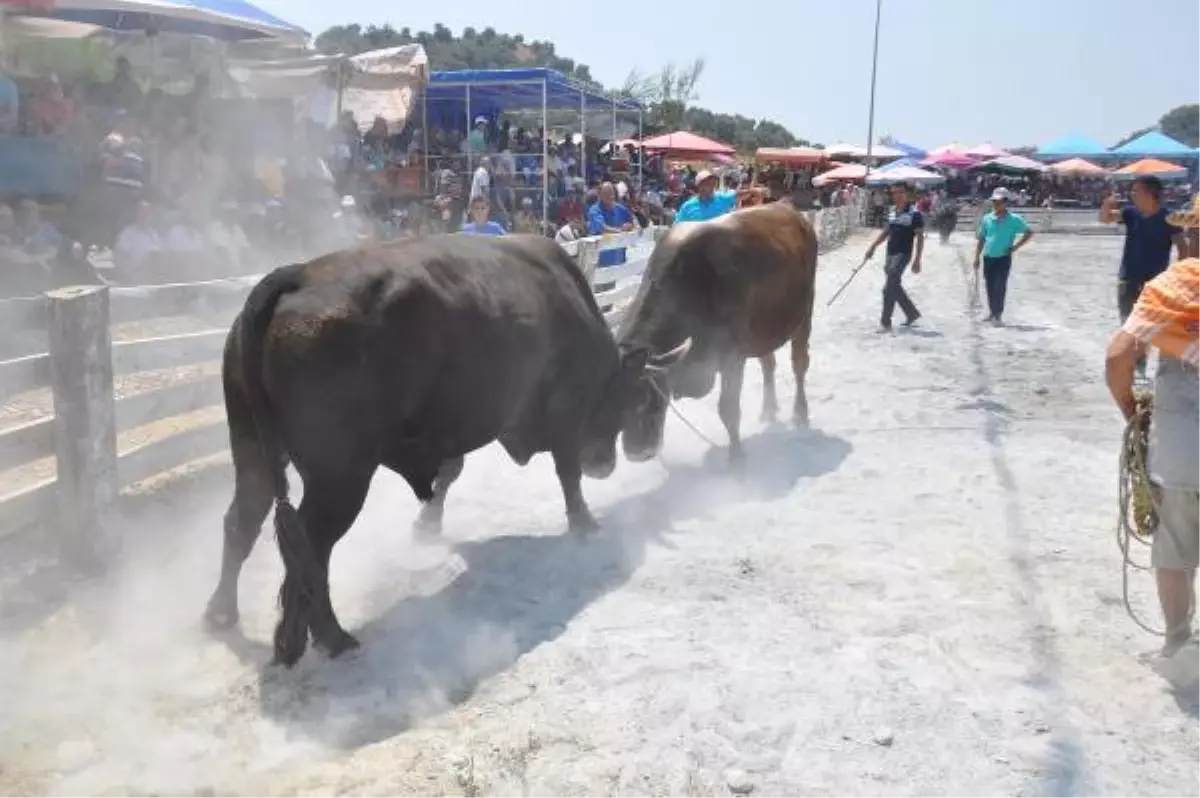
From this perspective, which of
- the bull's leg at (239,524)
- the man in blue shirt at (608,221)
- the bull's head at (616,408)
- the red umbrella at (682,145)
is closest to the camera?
the bull's leg at (239,524)

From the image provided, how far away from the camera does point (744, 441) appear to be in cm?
851

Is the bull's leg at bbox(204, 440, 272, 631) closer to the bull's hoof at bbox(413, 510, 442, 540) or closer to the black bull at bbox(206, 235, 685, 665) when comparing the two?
the black bull at bbox(206, 235, 685, 665)

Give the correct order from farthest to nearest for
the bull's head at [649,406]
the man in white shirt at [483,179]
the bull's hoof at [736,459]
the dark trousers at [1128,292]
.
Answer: the man in white shirt at [483,179] → the dark trousers at [1128,292] → the bull's hoof at [736,459] → the bull's head at [649,406]

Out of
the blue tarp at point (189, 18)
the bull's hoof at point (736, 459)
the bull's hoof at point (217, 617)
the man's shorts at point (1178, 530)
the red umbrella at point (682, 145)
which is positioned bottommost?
the bull's hoof at point (736, 459)

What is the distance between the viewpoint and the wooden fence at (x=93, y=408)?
512 cm

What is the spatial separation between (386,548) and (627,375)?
1.66 m

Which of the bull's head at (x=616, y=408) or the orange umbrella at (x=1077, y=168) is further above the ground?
the orange umbrella at (x=1077, y=168)

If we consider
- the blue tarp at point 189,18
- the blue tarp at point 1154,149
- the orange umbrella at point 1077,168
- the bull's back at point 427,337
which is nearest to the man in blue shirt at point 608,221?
the blue tarp at point 189,18

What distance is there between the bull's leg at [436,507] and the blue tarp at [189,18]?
6010mm

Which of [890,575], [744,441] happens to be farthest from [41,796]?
[744,441]

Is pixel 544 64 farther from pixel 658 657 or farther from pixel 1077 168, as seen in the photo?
pixel 658 657

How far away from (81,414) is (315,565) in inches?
63.0

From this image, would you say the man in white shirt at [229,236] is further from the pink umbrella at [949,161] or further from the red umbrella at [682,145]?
the pink umbrella at [949,161]

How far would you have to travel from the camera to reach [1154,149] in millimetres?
47000
